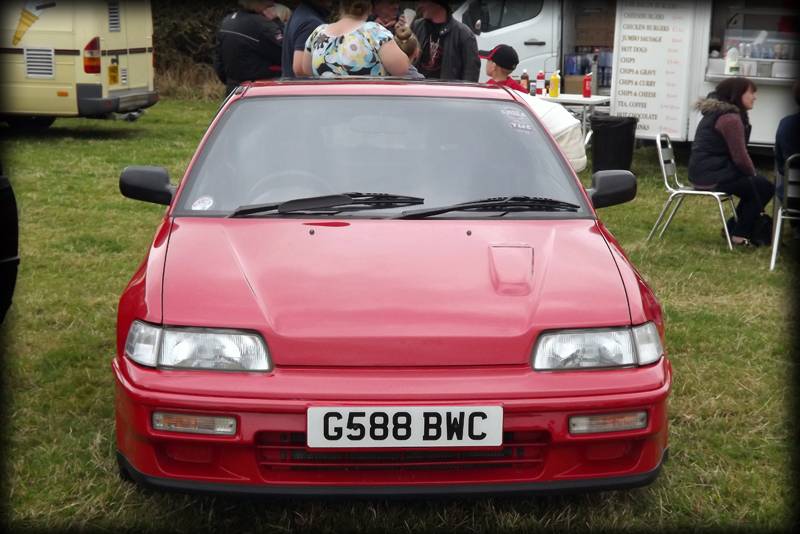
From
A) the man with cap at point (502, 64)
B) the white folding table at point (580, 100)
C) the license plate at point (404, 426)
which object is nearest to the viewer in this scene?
the license plate at point (404, 426)

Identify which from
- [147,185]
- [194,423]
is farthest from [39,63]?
[194,423]

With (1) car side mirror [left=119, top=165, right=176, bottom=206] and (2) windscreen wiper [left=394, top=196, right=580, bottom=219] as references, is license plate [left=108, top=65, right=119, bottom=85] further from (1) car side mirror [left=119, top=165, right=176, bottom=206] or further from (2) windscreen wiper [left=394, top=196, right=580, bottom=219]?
(2) windscreen wiper [left=394, top=196, right=580, bottom=219]

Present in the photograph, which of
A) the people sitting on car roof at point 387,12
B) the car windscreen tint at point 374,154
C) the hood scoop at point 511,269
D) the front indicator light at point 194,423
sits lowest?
the front indicator light at point 194,423

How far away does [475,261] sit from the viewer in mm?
3514

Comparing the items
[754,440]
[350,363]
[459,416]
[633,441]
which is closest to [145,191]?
[350,363]

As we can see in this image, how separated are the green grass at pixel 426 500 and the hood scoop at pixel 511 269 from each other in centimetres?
63

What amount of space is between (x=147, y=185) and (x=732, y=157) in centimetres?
544

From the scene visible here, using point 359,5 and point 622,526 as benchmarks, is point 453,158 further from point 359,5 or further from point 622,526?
point 359,5

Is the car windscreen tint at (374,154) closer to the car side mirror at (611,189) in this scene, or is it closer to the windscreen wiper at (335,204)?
the windscreen wiper at (335,204)

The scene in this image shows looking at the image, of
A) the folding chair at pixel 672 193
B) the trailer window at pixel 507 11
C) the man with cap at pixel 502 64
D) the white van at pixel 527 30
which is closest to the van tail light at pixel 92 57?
the white van at pixel 527 30

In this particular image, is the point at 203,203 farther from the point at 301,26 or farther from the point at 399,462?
the point at 301,26

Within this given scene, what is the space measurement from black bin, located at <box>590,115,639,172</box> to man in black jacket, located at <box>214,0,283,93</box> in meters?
4.02

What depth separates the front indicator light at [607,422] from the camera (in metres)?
3.09

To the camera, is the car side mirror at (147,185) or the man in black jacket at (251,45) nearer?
the car side mirror at (147,185)
